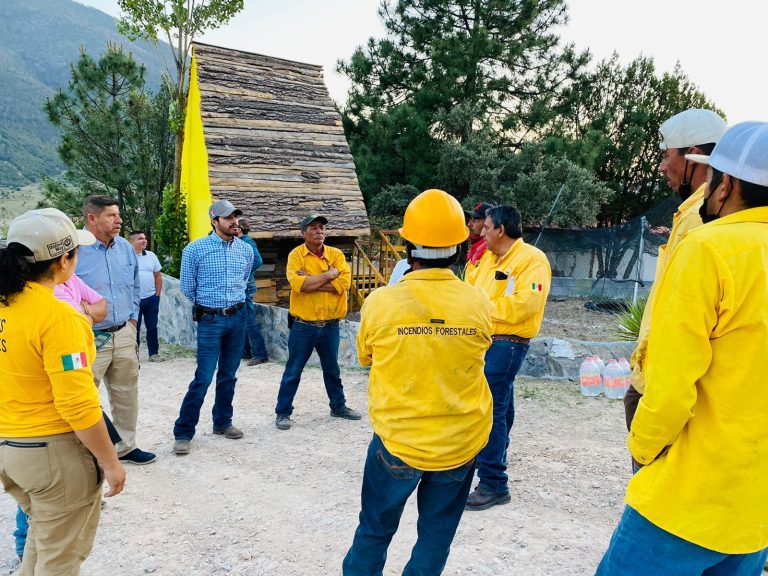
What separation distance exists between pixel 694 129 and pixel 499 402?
2.01m

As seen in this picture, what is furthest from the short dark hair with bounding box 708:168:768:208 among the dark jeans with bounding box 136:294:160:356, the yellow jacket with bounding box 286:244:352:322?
the dark jeans with bounding box 136:294:160:356

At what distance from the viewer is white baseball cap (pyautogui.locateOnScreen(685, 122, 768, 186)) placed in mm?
1463

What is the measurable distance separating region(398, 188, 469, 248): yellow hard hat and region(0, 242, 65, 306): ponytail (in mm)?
1483

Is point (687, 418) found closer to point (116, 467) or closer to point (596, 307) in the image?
point (116, 467)

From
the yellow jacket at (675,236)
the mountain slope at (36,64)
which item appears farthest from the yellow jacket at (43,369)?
the mountain slope at (36,64)

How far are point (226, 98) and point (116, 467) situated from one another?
9.42 metres

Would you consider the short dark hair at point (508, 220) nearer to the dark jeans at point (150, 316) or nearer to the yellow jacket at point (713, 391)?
the yellow jacket at point (713, 391)

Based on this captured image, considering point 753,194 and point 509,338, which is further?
point 509,338

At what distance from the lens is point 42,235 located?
2152 mm

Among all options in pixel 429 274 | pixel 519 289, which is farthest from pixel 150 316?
pixel 429 274

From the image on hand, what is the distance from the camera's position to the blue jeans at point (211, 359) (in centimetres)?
465

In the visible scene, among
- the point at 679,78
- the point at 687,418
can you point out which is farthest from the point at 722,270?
the point at 679,78

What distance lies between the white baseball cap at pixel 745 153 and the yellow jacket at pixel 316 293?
387 cm

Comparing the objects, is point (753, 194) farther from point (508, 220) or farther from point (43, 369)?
point (43, 369)
